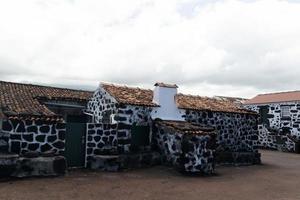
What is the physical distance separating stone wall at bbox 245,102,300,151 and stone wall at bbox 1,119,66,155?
2106 cm

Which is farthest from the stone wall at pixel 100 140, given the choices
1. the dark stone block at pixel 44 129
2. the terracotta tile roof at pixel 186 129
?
the terracotta tile roof at pixel 186 129

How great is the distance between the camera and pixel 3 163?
1261 cm

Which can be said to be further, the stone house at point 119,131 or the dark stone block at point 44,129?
the dark stone block at point 44,129

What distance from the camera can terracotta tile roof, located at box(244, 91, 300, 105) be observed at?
3194 centimetres

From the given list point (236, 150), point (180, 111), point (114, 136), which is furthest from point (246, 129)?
point (114, 136)

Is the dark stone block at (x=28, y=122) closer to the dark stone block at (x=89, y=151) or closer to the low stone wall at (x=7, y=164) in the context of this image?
the low stone wall at (x=7, y=164)

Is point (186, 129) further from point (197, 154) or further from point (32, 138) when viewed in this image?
point (32, 138)

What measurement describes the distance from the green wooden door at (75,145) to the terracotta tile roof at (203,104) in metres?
5.56

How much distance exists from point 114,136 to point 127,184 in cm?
419

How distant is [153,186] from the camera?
1275 centimetres

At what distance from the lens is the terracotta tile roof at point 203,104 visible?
65.6ft

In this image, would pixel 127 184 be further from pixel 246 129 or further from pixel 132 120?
pixel 246 129

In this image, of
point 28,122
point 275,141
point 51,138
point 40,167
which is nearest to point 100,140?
point 51,138

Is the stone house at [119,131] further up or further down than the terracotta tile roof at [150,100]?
further down
